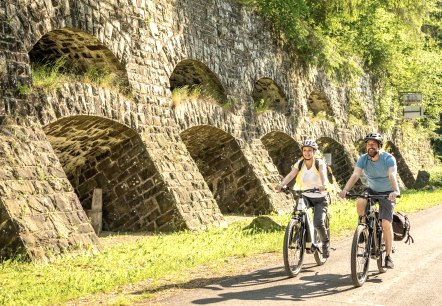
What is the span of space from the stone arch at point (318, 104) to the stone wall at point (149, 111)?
2.58m

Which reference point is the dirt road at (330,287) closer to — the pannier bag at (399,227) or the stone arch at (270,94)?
the pannier bag at (399,227)

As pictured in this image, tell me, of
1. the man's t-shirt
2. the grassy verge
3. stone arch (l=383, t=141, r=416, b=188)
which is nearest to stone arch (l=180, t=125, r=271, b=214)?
the grassy verge

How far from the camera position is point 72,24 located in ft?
38.2

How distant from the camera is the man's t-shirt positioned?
7875 millimetres

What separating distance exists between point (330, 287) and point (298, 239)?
91cm

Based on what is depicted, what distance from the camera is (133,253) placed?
10.2m

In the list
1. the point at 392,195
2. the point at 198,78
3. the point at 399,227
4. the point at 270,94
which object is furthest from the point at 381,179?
the point at 270,94

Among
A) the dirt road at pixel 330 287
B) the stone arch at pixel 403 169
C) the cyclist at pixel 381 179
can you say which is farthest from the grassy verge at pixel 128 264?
the stone arch at pixel 403 169

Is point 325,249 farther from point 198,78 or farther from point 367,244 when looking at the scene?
point 198,78

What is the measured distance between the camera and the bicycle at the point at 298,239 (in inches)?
305

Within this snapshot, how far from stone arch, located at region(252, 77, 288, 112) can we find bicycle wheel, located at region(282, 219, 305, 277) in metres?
13.0

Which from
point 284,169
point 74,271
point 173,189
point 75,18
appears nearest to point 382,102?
point 284,169

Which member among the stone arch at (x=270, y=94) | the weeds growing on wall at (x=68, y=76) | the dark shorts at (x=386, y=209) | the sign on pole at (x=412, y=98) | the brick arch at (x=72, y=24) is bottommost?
the dark shorts at (x=386, y=209)

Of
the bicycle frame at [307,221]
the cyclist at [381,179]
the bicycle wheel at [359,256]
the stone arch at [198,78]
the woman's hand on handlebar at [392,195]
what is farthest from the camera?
the stone arch at [198,78]
